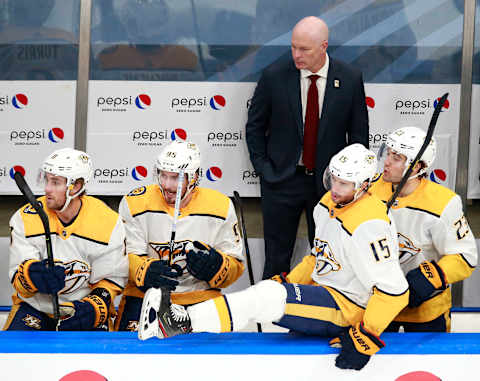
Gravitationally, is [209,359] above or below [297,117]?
below

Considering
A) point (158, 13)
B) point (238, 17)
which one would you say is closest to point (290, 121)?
point (238, 17)

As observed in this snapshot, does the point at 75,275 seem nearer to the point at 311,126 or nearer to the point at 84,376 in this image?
the point at 84,376

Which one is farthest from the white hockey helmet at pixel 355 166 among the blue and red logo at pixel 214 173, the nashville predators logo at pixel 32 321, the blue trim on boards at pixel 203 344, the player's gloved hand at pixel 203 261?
the blue and red logo at pixel 214 173

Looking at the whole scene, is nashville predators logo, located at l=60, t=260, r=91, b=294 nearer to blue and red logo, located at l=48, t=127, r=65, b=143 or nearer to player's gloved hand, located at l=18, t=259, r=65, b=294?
player's gloved hand, located at l=18, t=259, r=65, b=294

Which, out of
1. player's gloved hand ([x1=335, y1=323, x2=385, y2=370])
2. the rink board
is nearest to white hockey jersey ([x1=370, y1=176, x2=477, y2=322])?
the rink board

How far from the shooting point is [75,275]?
8.72ft

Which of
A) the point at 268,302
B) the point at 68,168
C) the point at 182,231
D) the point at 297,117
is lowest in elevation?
the point at 268,302

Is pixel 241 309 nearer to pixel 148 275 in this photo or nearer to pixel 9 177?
pixel 148 275

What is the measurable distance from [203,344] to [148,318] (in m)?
0.21

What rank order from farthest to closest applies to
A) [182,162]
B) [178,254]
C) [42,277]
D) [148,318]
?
1. [178,254]
2. [182,162]
3. [42,277]
4. [148,318]

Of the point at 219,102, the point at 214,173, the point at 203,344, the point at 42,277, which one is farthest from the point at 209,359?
the point at 219,102

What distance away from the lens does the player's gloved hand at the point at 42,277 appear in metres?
2.45

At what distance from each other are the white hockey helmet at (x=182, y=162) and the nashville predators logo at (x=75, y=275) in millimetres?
461

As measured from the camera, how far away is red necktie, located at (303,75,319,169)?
3623 millimetres
